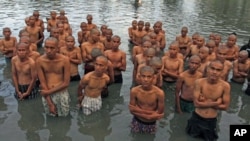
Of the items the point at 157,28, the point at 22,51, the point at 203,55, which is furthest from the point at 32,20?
the point at 203,55

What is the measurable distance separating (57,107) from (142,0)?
23.3m

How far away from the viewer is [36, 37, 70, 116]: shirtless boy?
6.80 meters

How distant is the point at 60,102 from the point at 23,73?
148 cm

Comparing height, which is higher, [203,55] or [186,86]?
[203,55]

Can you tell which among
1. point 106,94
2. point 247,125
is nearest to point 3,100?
point 106,94

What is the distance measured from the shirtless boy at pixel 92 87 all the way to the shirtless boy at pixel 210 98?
2168 mm

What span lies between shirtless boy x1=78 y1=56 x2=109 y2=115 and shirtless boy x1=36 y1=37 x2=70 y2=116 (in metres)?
0.50

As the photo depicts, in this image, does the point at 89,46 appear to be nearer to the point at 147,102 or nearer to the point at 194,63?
the point at 194,63

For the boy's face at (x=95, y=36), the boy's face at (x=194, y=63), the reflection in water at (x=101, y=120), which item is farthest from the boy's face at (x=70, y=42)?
the boy's face at (x=194, y=63)

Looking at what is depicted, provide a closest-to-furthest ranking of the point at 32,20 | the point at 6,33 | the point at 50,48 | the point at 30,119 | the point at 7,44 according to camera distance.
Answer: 1. the point at 50,48
2. the point at 30,119
3. the point at 6,33
4. the point at 7,44
5. the point at 32,20

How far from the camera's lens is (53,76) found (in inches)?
273

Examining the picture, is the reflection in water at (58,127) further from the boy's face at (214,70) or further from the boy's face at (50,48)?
the boy's face at (214,70)

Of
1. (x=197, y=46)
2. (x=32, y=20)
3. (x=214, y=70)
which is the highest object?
(x=32, y=20)

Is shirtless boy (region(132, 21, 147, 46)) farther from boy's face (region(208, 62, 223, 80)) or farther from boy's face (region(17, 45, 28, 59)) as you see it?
boy's face (region(208, 62, 223, 80))
